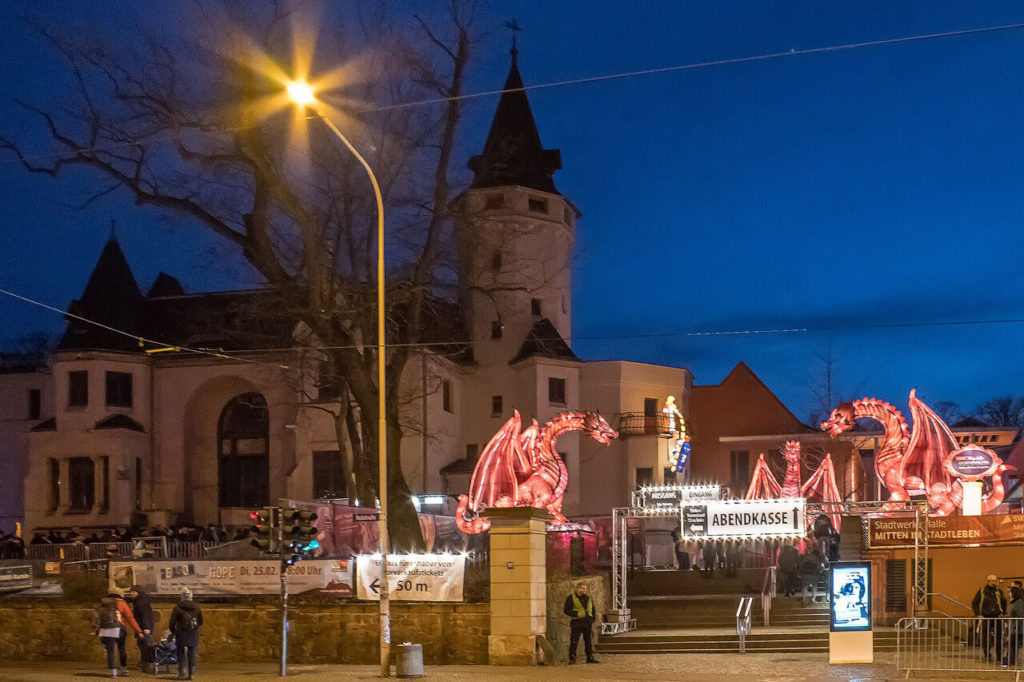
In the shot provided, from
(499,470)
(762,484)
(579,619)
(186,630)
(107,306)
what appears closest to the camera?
(186,630)

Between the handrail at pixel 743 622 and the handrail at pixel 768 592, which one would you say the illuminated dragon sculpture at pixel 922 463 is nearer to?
the handrail at pixel 768 592

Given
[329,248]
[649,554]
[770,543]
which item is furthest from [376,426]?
[649,554]

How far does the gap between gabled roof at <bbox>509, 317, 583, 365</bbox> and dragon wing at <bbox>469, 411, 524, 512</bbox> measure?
1871 cm

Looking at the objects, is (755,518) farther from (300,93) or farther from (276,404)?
(276,404)

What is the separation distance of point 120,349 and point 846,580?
38.4 m

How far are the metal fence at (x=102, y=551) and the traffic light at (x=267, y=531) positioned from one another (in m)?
6.28

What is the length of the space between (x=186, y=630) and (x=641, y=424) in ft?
111

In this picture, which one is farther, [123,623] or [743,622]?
[743,622]

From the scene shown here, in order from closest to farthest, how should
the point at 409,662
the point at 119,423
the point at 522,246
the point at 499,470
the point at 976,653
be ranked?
the point at 409,662, the point at 976,653, the point at 499,470, the point at 119,423, the point at 522,246

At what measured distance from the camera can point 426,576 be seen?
2402 centimetres

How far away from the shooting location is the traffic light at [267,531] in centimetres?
2145

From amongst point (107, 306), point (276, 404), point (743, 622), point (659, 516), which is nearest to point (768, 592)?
point (659, 516)

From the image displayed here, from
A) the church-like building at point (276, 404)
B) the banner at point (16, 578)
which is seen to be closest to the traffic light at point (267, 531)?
the banner at point (16, 578)

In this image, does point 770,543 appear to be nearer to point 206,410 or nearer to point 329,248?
point 329,248
